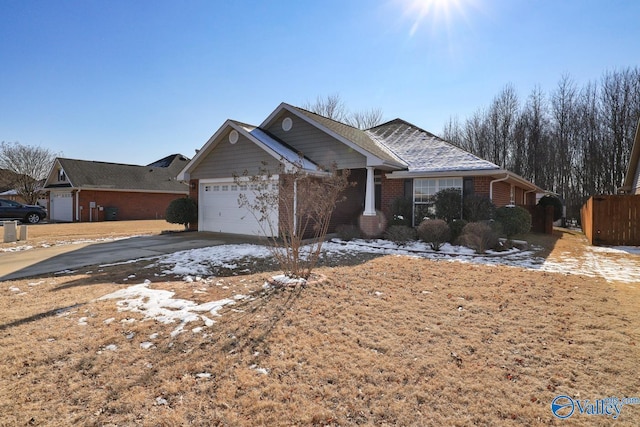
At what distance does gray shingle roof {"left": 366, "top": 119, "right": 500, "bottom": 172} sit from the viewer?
13.0 m

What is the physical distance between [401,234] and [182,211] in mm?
9476

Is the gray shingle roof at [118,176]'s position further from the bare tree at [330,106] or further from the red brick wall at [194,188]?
the bare tree at [330,106]

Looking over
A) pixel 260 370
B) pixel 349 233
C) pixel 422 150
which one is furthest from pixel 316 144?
pixel 260 370

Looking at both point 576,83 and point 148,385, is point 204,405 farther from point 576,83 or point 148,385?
point 576,83

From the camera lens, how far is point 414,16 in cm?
958

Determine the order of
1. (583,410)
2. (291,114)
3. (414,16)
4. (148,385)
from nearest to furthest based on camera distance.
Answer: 1. (583,410)
2. (148,385)
3. (414,16)
4. (291,114)

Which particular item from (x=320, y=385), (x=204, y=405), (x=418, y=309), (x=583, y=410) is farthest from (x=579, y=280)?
(x=204, y=405)

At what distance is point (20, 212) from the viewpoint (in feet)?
71.6

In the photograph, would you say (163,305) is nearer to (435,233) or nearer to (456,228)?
(435,233)

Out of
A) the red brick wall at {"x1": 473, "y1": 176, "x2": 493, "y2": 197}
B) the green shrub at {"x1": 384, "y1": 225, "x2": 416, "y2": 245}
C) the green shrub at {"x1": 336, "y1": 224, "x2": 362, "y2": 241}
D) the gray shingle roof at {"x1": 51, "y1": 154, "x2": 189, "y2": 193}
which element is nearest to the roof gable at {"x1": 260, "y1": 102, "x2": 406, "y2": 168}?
the green shrub at {"x1": 384, "y1": 225, "x2": 416, "y2": 245}

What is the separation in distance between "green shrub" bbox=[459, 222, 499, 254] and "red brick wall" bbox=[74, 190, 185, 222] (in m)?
26.2

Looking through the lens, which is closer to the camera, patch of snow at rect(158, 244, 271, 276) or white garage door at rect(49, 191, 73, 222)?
patch of snow at rect(158, 244, 271, 276)

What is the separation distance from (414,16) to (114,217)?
25982mm

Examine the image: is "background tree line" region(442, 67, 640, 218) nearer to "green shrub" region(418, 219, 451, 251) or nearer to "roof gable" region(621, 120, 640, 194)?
"roof gable" region(621, 120, 640, 194)
